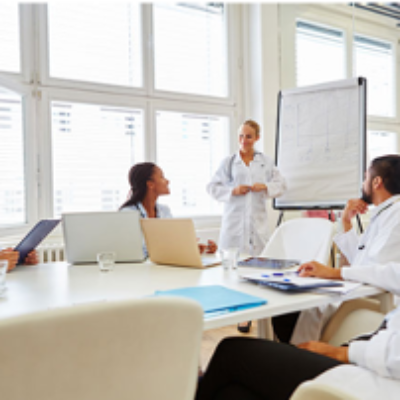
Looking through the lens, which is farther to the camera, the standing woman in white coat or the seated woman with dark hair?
the standing woman in white coat

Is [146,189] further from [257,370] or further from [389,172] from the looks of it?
[257,370]

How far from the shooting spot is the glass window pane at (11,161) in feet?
9.62

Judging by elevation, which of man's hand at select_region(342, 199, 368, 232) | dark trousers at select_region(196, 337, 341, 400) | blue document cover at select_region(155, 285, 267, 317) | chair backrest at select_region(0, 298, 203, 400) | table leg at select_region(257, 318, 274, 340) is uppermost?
man's hand at select_region(342, 199, 368, 232)

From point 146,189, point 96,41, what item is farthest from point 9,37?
point 146,189

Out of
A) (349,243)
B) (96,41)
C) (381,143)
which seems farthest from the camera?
(381,143)

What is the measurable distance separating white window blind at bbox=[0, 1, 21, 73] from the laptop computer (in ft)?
6.54

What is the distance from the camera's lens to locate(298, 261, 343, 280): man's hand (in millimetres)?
1449

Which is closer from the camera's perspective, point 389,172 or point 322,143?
point 389,172

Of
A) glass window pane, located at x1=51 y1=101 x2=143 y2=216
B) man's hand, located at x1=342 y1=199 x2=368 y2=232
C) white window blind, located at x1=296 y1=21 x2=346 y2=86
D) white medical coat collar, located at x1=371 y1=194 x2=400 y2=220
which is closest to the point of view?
white medical coat collar, located at x1=371 y1=194 x2=400 y2=220

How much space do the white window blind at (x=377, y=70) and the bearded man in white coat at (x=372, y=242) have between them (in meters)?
2.63

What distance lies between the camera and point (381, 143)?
14.0ft

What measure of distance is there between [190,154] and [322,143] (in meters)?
1.22

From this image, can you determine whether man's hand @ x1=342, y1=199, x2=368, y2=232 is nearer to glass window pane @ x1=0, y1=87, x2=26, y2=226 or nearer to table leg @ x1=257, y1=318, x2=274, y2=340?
table leg @ x1=257, y1=318, x2=274, y2=340

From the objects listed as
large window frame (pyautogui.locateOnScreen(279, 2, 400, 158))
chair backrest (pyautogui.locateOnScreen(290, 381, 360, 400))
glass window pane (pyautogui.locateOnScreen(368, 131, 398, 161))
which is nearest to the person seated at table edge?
chair backrest (pyautogui.locateOnScreen(290, 381, 360, 400))
